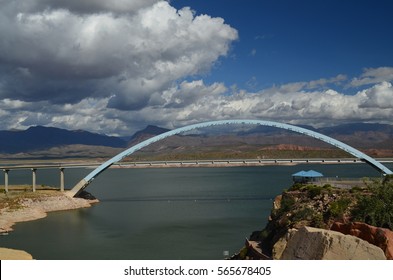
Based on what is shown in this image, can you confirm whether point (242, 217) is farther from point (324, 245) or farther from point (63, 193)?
point (324, 245)

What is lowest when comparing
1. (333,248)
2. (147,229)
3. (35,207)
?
(147,229)

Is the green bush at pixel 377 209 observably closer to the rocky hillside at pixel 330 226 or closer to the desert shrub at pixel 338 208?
the rocky hillside at pixel 330 226

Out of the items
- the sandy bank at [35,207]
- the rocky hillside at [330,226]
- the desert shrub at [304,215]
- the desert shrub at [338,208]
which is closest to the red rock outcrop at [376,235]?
the rocky hillside at [330,226]

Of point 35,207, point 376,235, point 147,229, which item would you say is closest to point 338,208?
point 376,235

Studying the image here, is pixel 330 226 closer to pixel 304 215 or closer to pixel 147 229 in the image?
pixel 304 215

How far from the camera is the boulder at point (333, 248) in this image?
1345 cm

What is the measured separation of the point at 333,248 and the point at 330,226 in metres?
7.76

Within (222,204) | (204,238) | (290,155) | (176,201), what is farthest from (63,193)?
(290,155)

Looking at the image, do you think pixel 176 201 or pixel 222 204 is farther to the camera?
pixel 176 201

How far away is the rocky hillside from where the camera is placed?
1366cm

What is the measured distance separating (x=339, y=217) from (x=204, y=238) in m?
13.1

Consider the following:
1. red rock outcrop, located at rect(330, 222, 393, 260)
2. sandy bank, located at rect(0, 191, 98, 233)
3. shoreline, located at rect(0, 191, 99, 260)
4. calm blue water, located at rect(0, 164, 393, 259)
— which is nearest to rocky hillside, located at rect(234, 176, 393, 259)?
red rock outcrop, located at rect(330, 222, 393, 260)

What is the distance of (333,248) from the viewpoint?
44.5 feet

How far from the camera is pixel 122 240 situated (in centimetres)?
3366
